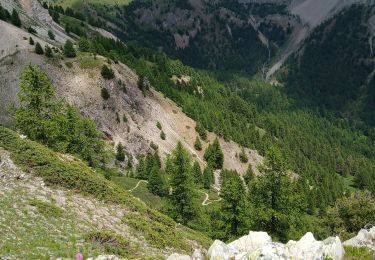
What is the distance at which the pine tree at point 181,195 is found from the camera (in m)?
66.2

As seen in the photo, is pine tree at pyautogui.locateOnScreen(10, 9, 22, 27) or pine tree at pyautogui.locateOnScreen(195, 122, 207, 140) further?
pine tree at pyautogui.locateOnScreen(195, 122, 207, 140)

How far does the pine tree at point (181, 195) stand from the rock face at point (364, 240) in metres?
42.8

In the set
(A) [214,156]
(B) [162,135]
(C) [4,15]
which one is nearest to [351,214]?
(A) [214,156]

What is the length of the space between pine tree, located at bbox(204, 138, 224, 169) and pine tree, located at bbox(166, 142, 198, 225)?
76931 mm

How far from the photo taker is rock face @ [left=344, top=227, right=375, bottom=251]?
76.1ft

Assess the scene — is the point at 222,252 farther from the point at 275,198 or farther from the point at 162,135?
the point at 162,135

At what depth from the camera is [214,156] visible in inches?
5733

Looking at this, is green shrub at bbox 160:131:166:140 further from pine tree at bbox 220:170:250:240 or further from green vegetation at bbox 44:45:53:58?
pine tree at bbox 220:170:250:240

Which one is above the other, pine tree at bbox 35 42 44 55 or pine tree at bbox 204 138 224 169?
pine tree at bbox 35 42 44 55

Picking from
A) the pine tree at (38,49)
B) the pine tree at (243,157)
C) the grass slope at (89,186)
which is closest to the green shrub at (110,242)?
the grass slope at (89,186)

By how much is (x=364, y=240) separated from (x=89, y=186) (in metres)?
24.5

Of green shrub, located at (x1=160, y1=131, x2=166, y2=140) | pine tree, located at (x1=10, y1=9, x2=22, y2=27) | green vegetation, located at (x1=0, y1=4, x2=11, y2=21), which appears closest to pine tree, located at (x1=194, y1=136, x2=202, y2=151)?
green shrub, located at (x1=160, y1=131, x2=166, y2=140)

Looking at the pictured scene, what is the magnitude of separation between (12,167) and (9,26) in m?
114

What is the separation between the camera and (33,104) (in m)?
64.4
